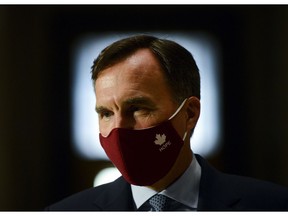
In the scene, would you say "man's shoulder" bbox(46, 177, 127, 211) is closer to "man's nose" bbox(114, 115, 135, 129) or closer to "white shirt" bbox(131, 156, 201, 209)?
"white shirt" bbox(131, 156, 201, 209)

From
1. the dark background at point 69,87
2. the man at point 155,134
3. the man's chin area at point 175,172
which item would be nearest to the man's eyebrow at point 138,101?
the man at point 155,134

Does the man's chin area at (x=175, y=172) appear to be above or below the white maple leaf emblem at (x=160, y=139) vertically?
below

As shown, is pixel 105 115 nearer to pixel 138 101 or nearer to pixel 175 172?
pixel 138 101

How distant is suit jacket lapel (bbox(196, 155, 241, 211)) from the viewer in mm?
1074

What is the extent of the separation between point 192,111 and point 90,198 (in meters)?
0.31

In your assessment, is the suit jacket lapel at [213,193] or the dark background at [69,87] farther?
the dark background at [69,87]

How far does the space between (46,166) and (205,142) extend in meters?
0.42

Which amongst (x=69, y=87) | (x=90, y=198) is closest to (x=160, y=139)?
(x=90, y=198)

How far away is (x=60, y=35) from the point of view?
1309 millimetres

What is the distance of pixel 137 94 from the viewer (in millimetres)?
1034

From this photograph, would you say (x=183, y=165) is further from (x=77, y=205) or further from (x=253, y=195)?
(x=77, y=205)

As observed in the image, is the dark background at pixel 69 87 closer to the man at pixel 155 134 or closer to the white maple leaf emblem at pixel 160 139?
the man at pixel 155 134

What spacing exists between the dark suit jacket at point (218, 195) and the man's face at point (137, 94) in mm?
146

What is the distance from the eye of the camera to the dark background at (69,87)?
124 cm
